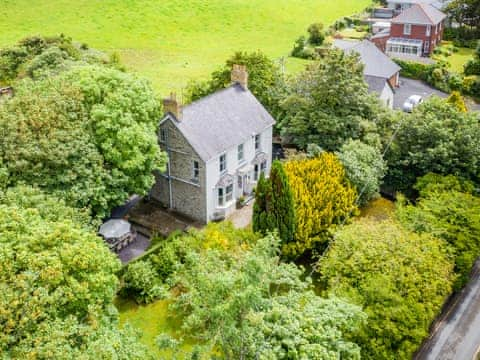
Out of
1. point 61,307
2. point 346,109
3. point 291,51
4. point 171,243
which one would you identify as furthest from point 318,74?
point 291,51

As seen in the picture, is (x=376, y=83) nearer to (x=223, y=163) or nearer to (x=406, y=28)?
(x=223, y=163)

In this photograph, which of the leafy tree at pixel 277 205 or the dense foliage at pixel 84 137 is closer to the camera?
the dense foliage at pixel 84 137

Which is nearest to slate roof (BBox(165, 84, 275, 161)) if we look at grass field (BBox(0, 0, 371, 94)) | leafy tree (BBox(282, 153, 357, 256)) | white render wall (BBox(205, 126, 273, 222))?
white render wall (BBox(205, 126, 273, 222))

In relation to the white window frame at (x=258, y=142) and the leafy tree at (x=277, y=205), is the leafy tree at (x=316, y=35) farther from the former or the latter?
the leafy tree at (x=277, y=205)

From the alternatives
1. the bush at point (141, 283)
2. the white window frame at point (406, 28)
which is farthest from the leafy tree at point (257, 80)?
the white window frame at point (406, 28)

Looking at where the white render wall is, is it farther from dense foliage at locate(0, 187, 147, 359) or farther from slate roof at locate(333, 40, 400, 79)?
slate roof at locate(333, 40, 400, 79)

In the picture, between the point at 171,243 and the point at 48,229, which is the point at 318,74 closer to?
the point at 171,243

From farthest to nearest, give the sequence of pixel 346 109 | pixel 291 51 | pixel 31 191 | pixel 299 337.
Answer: pixel 291 51, pixel 346 109, pixel 31 191, pixel 299 337

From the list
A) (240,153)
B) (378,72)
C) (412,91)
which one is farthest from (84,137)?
(412,91)
